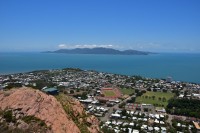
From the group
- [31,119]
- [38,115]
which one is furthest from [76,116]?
[31,119]

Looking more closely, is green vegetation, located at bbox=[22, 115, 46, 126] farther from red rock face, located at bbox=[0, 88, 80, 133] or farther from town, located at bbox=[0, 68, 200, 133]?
town, located at bbox=[0, 68, 200, 133]

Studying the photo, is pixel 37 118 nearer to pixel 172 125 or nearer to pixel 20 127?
pixel 20 127

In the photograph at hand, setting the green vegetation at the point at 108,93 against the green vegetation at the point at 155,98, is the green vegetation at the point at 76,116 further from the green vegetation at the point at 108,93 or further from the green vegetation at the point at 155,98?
the green vegetation at the point at 108,93

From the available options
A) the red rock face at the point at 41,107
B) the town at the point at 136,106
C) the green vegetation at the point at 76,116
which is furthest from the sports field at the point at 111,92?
the red rock face at the point at 41,107

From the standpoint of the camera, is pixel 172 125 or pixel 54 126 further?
pixel 172 125

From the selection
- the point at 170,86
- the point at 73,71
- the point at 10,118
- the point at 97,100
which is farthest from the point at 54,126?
the point at 73,71

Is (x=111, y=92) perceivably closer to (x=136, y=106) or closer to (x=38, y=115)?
(x=136, y=106)

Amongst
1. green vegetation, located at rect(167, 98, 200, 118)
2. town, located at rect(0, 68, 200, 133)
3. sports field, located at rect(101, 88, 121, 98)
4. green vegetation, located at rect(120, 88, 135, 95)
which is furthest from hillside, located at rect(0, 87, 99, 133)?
green vegetation, located at rect(120, 88, 135, 95)
